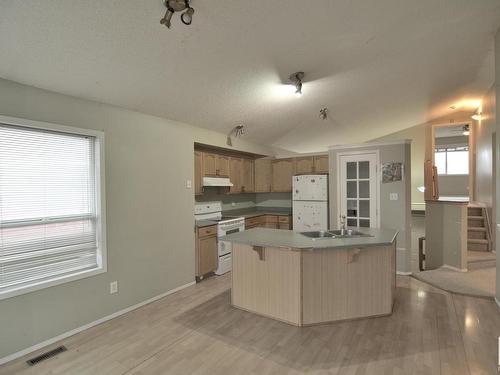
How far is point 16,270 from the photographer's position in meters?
2.40

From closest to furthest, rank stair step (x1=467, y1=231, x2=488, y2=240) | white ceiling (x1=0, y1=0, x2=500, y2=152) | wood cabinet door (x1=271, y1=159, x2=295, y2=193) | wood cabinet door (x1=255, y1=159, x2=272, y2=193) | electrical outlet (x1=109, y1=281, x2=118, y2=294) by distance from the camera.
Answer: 1. white ceiling (x1=0, y1=0, x2=500, y2=152)
2. electrical outlet (x1=109, y1=281, x2=118, y2=294)
3. stair step (x1=467, y1=231, x2=488, y2=240)
4. wood cabinet door (x1=271, y1=159, x2=295, y2=193)
5. wood cabinet door (x1=255, y1=159, x2=272, y2=193)

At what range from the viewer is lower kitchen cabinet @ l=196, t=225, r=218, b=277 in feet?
13.8

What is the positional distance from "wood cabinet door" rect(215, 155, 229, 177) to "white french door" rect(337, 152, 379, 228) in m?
2.01

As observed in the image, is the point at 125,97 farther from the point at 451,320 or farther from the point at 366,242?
the point at 451,320

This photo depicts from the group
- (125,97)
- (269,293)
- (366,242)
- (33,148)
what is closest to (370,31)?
(366,242)

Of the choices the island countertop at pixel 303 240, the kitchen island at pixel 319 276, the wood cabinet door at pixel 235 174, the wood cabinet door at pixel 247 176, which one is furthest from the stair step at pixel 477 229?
the wood cabinet door at pixel 235 174

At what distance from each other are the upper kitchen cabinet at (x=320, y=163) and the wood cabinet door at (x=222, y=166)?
1.82 m

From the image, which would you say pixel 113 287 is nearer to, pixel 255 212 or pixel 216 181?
pixel 216 181

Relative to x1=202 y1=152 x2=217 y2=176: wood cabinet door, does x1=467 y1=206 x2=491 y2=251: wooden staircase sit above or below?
below

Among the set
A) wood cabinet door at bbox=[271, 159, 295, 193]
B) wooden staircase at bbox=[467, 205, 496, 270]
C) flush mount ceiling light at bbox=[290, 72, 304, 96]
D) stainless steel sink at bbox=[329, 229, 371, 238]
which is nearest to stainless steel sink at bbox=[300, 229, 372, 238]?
stainless steel sink at bbox=[329, 229, 371, 238]

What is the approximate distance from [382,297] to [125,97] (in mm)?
3494

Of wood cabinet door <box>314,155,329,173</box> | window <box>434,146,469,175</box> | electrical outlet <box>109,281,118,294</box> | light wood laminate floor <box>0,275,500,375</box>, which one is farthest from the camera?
window <box>434,146,469,175</box>

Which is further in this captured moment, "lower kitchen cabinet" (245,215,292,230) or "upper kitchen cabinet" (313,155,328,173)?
"lower kitchen cabinet" (245,215,292,230)

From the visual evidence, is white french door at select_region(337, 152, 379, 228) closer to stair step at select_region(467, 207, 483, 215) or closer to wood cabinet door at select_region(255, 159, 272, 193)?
wood cabinet door at select_region(255, 159, 272, 193)
